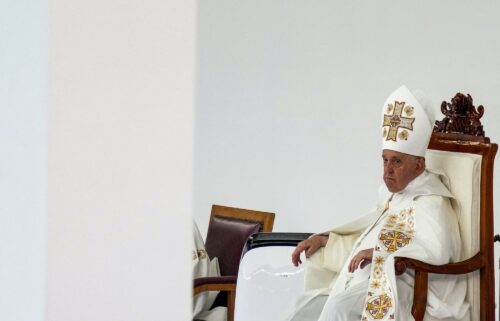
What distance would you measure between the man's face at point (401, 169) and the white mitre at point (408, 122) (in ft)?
0.08

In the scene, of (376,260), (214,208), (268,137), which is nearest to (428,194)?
(376,260)

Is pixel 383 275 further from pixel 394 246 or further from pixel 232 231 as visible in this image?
pixel 232 231

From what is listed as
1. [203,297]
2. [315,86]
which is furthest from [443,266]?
[315,86]

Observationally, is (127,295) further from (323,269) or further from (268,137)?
(268,137)

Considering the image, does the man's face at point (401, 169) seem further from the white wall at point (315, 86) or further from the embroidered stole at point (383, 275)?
the white wall at point (315, 86)

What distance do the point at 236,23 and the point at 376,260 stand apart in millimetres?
3662

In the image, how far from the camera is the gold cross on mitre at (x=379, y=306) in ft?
12.1

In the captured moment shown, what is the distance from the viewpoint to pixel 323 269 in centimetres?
431

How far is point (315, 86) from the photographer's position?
6.75 m

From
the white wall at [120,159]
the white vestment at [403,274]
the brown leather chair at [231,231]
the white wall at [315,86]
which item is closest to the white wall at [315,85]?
the white wall at [315,86]

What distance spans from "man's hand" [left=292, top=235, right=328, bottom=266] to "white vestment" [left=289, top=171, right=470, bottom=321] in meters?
0.13

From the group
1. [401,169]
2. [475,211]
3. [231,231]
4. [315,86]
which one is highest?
[315,86]

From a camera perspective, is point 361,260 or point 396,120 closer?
point 361,260

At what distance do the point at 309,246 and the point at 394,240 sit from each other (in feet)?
1.61
